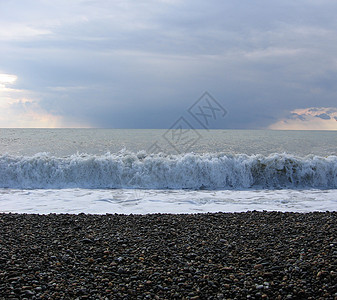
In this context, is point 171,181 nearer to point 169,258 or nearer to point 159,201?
point 159,201

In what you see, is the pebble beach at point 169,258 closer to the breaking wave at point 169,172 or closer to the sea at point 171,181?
the sea at point 171,181

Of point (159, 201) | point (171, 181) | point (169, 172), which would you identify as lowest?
point (159, 201)

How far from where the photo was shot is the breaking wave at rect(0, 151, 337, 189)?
1430 centimetres

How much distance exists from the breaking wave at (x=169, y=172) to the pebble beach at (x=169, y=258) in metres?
7.03

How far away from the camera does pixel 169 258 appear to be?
196 inches

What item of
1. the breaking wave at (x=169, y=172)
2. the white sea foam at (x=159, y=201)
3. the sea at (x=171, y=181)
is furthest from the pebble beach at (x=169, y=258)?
the breaking wave at (x=169, y=172)

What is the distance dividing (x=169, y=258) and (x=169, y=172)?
32.2 feet

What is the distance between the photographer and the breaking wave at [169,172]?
14297mm

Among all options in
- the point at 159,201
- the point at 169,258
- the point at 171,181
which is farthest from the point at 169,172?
the point at 169,258

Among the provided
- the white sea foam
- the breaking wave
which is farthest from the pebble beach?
the breaking wave

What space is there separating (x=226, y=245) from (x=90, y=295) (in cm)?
248

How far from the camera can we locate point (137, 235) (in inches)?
242

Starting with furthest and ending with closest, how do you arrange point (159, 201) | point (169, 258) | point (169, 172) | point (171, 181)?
point (169, 172) < point (171, 181) < point (159, 201) < point (169, 258)

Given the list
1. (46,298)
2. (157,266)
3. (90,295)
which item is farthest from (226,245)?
(46,298)
